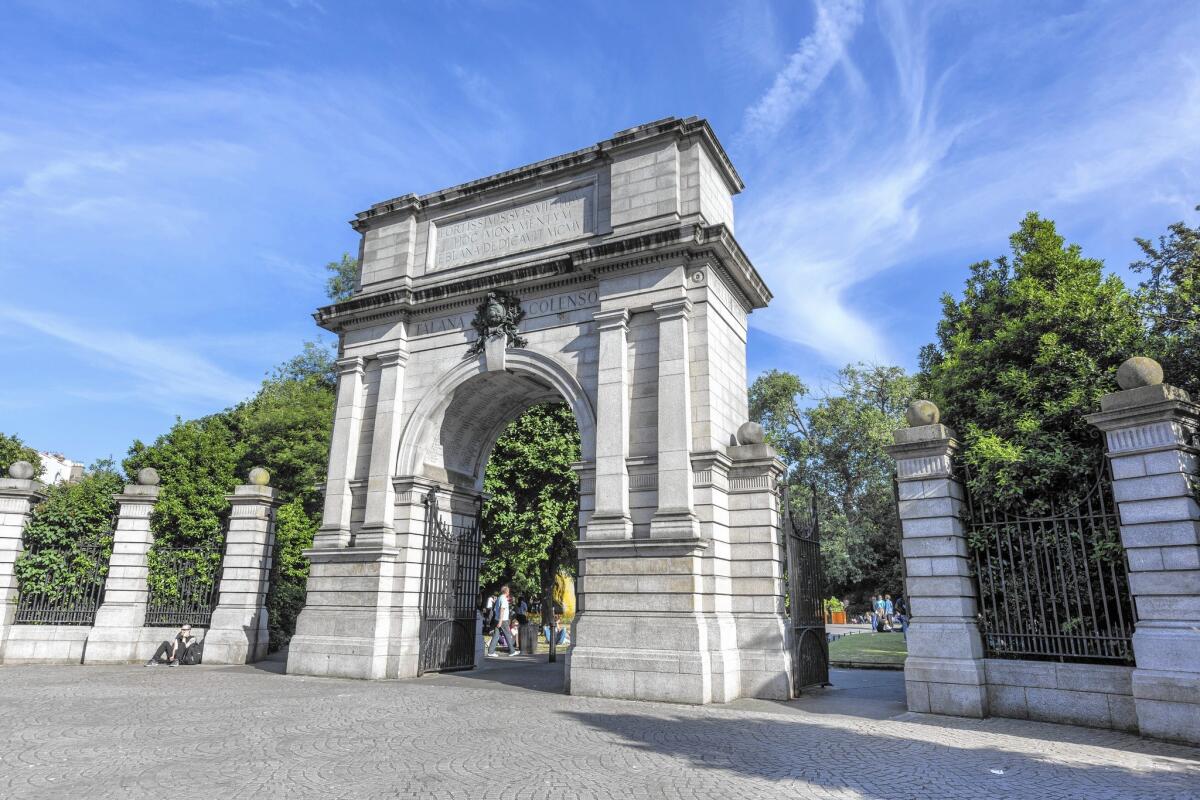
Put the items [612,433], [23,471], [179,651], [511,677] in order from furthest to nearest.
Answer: [23,471] < [179,651] < [511,677] < [612,433]

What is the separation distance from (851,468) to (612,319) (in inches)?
1145

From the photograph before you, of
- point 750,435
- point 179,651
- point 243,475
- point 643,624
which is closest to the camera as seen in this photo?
point 643,624

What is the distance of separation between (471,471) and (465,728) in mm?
8644

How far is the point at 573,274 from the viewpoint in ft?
47.5

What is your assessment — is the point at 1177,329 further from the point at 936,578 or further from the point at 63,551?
the point at 63,551

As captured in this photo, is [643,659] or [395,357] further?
[395,357]

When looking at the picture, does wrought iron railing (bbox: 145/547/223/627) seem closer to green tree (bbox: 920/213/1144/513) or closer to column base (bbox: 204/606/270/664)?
column base (bbox: 204/606/270/664)

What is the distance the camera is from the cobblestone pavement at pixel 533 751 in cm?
626

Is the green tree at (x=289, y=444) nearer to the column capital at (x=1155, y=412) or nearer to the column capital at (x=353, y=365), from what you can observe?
the column capital at (x=353, y=365)

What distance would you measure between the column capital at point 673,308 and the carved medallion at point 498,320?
303 cm

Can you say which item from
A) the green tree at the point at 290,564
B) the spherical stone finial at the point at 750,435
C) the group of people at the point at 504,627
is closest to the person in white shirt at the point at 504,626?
the group of people at the point at 504,627

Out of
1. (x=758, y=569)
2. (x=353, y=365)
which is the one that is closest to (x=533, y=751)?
(x=758, y=569)

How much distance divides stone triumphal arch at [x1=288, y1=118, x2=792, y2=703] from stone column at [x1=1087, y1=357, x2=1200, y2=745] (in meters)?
5.10

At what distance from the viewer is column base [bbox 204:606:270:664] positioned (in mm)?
16562
